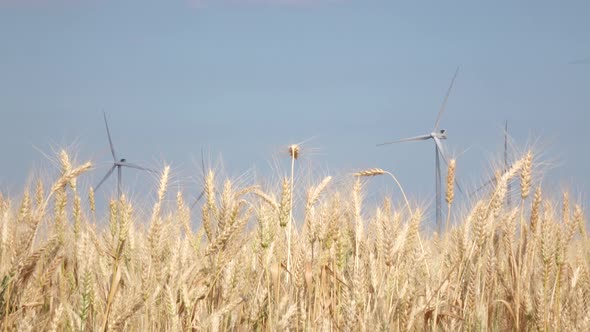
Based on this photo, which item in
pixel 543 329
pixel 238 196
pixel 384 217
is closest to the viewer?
pixel 543 329

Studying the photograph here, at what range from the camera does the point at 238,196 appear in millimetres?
5145

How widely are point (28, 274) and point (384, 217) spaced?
6.85 ft

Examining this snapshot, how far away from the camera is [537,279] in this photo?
6230 millimetres

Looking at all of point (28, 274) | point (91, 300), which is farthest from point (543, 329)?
point (28, 274)

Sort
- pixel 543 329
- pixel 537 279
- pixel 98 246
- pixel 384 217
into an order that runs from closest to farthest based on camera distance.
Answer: pixel 543 329 → pixel 384 217 → pixel 98 246 → pixel 537 279

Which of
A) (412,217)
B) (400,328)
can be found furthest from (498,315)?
(400,328)

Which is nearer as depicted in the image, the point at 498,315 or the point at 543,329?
the point at 543,329

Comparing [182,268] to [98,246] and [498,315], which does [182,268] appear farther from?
[498,315]

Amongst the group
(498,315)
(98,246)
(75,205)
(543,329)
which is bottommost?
(543,329)

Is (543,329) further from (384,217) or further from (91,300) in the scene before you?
(91,300)

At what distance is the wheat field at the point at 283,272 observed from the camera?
13.3 feet

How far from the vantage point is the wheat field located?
4062 millimetres

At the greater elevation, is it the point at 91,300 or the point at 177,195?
the point at 177,195

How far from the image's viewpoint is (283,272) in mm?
5867
